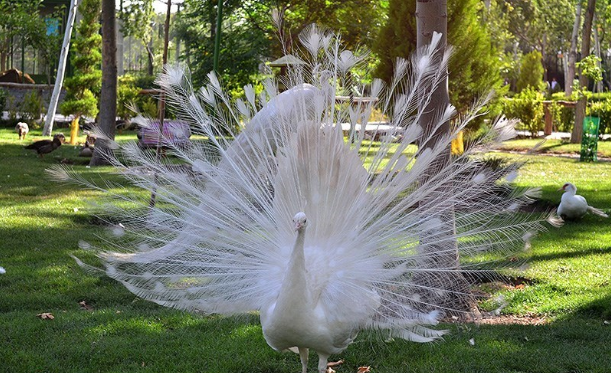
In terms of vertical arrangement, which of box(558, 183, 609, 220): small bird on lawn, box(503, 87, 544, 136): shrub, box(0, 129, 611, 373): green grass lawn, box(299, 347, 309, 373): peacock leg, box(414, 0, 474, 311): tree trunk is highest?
box(503, 87, 544, 136): shrub

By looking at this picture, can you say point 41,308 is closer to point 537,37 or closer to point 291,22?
point 291,22

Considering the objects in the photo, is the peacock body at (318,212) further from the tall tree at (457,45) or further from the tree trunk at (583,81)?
the tree trunk at (583,81)

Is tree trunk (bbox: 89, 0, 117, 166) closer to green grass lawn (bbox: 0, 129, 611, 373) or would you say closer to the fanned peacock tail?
green grass lawn (bbox: 0, 129, 611, 373)

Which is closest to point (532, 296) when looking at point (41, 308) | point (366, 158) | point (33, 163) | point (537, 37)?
point (366, 158)

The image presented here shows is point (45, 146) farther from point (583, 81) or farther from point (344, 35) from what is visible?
point (583, 81)

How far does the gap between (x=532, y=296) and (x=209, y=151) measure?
9.70 ft

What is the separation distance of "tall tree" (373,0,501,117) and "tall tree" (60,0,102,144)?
318 inches

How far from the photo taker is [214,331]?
5328 millimetres

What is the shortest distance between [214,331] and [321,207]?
1.40m

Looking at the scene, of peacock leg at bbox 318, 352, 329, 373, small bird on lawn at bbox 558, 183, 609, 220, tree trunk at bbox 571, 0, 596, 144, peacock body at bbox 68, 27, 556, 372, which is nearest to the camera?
peacock leg at bbox 318, 352, 329, 373

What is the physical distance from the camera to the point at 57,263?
6922 millimetres

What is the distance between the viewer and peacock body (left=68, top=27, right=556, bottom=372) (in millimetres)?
4438

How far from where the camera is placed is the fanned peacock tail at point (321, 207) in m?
4.48

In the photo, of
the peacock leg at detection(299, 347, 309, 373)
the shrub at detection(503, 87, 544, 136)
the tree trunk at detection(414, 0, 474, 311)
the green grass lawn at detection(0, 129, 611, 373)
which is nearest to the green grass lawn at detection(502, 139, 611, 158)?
the shrub at detection(503, 87, 544, 136)
